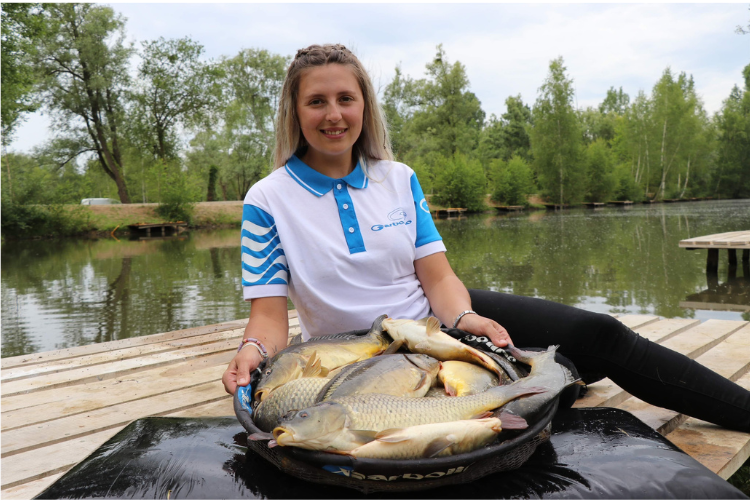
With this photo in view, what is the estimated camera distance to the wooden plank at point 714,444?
183 centimetres

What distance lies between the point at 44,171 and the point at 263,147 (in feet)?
53.4

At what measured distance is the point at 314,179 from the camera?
2.23 m

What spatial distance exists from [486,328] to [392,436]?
29.8 inches

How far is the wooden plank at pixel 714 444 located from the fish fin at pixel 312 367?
4.20ft

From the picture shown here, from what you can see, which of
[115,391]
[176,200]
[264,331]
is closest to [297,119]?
[264,331]

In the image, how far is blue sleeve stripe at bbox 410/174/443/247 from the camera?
2338 mm

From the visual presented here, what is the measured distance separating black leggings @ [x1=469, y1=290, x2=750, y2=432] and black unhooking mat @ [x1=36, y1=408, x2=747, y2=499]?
0.33 metres

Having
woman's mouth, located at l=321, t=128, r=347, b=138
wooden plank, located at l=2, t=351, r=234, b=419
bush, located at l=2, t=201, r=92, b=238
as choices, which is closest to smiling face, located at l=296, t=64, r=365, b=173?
woman's mouth, located at l=321, t=128, r=347, b=138

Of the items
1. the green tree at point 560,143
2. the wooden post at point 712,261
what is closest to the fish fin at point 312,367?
the wooden post at point 712,261

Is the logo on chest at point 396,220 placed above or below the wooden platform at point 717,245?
above

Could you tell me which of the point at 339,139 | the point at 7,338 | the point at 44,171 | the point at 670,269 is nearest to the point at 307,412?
the point at 339,139

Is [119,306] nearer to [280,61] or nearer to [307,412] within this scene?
[307,412]

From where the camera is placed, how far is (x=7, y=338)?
7617 millimetres

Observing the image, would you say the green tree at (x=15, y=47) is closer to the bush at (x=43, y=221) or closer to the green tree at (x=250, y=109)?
the bush at (x=43, y=221)
